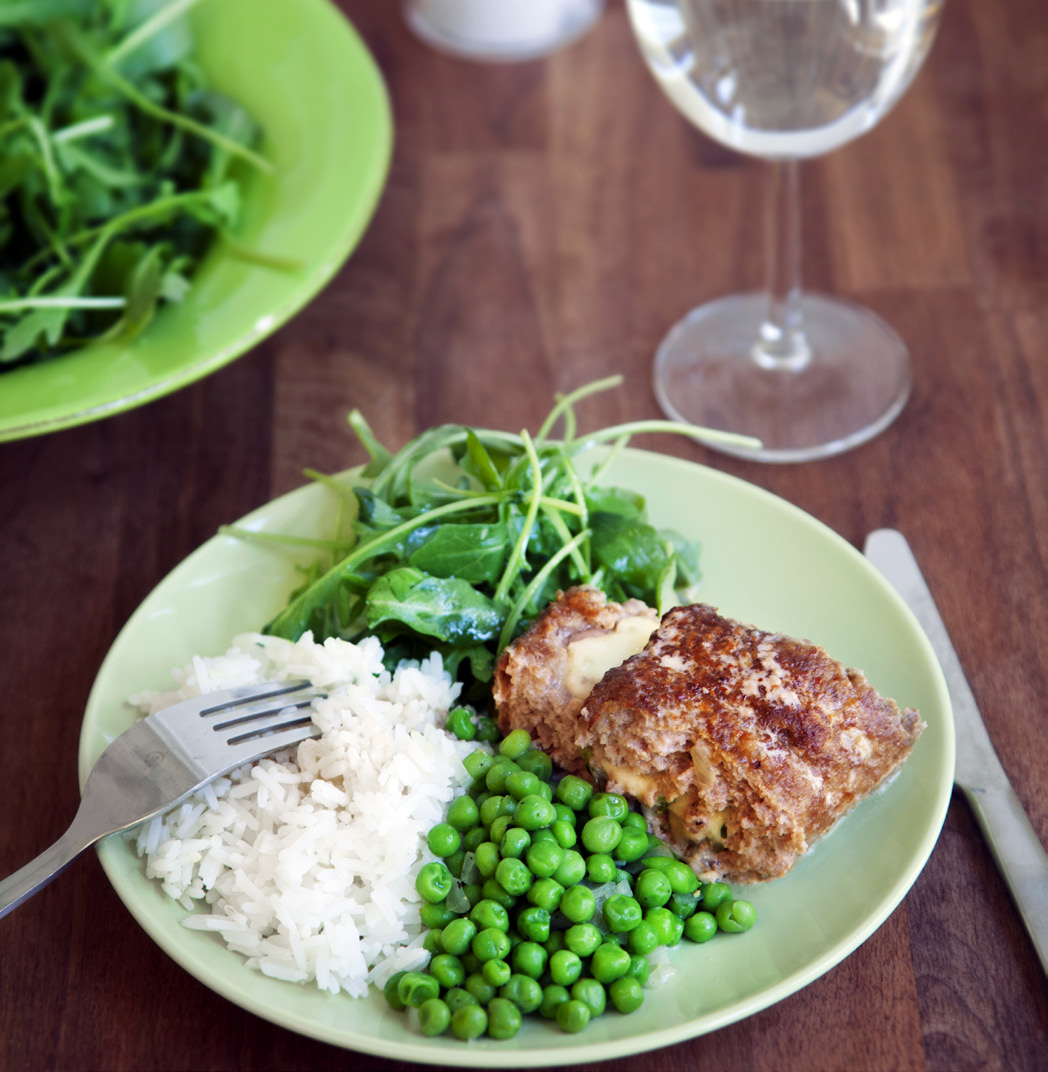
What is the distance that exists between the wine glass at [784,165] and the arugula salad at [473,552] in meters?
0.40

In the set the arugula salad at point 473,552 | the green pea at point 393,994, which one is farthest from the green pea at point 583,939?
the arugula salad at point 473,552

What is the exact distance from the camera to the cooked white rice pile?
1471 millimetres

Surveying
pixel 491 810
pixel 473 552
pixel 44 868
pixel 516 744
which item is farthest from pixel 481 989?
pixel 473 552

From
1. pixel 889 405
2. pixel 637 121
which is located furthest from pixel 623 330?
pixel 637 121

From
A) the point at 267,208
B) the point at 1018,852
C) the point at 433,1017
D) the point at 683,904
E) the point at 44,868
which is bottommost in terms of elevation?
the point at 1018,852

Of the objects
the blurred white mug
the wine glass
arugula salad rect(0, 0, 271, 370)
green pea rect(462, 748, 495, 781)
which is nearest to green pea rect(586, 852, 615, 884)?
green pea rect(462, 748, 495, 781)

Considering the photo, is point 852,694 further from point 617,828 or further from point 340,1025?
point 340,1025

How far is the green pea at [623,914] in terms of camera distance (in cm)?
148

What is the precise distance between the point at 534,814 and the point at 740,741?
29 centimetres

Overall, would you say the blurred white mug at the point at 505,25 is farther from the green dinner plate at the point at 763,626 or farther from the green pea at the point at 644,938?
the green pea at the point at 644,938

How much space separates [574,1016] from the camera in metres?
1.38

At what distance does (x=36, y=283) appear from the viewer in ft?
7.58

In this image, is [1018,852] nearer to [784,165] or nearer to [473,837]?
[473,837]

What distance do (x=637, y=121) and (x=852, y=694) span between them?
211 centimetres
